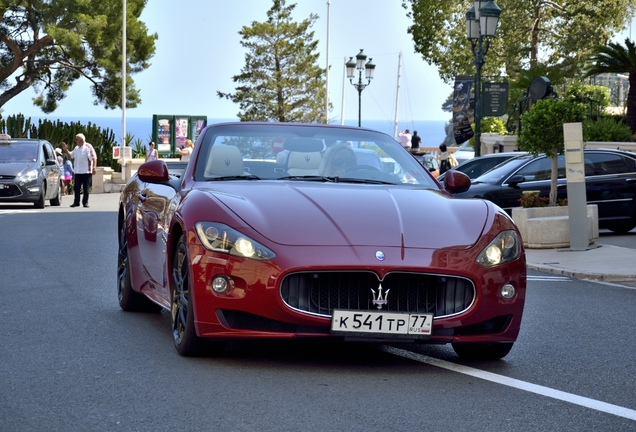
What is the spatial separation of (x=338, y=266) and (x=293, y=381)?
0.63 metres

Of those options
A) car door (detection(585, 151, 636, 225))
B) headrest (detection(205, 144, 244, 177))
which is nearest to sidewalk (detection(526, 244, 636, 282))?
car door (detection(585, 151, 636, 225))

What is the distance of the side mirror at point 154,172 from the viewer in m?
7.64

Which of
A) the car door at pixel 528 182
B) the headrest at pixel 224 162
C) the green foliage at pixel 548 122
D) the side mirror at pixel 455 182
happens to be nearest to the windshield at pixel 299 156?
the headrest at pixel 224 162

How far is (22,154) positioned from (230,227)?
850 inches

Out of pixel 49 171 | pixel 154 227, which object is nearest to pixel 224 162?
pixel 154 227

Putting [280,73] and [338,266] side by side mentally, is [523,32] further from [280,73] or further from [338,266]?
[338,266]

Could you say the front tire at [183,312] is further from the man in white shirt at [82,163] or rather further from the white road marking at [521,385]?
the man in white shirt at [82,163]

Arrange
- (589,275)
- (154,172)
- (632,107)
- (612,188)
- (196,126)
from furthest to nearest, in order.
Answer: (196,126) → (632,107) → (612,188) → (589,275) → (154,172)

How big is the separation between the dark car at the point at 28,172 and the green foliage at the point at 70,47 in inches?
972

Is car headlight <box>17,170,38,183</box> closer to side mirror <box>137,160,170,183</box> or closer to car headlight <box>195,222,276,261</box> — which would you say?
side mirror <box>137,160,170,183</box>

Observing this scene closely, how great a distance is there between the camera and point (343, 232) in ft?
21.2

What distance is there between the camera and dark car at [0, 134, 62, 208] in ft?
84.8

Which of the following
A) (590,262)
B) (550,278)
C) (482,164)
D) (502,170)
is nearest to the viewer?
(550,278)

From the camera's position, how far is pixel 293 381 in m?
6.13
